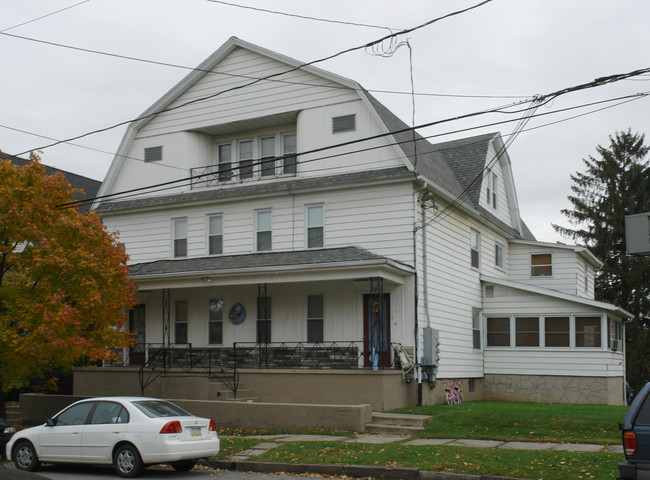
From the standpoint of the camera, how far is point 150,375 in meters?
21.8

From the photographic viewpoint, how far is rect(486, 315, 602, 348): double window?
80.2 feet

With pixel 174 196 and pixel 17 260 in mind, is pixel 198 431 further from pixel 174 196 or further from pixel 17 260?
pixel 174 196

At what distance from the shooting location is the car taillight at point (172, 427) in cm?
1228

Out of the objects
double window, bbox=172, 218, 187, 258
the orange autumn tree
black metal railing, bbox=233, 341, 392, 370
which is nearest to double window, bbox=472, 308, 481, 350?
black metal railing, bbox=233, 341, 392, 370

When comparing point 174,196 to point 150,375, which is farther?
point 174,196

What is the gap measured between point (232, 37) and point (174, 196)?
5.70m

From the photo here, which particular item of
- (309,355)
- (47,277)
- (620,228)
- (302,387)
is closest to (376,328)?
(309,355)

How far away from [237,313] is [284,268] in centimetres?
355

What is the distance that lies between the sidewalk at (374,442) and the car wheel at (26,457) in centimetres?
311

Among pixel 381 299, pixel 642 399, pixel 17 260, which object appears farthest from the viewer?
pixel 381 299

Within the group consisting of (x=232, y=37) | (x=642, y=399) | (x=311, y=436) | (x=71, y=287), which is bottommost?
(x=311, y=436)

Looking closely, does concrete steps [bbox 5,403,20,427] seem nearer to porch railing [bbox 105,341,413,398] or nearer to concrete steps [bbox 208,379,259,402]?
porch railing [bbox 105,341,413,398]

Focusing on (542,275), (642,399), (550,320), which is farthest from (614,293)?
(642,399)

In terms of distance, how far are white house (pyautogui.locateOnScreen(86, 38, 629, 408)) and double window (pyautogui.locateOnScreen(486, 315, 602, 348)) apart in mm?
52
